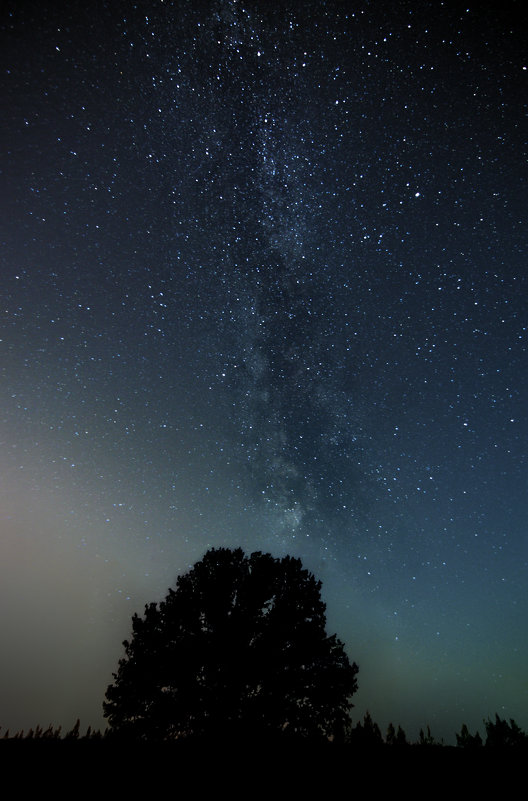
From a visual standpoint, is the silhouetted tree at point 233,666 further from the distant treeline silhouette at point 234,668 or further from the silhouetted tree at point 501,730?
the silhouetted tree at point 501,730

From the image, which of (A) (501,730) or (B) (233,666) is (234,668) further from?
(A) (501,730)

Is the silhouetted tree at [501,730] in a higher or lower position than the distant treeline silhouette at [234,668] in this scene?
lower

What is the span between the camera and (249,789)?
6230mm

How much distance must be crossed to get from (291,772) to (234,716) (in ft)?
24.4

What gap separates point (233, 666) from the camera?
13547 mm

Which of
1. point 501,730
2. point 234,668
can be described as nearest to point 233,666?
point 234,668

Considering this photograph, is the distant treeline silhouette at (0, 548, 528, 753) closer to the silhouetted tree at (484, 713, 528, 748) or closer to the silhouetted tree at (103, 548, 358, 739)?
the silhouetted tree at (103, 548, 358, 739)

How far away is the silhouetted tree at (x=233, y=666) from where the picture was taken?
1302 centimetres

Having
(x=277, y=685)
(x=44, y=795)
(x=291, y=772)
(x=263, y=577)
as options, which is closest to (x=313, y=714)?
(x=277, y=685)

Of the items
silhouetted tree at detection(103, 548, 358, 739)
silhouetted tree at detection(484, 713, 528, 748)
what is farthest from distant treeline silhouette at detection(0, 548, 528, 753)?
silhouetted tree at detection(484, 713, 528, 748)

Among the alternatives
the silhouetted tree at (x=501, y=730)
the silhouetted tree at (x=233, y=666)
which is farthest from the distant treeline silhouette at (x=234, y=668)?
the silhouetted tree at (x=501, y=730)

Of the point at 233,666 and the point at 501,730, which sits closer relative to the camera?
the point at 233,666

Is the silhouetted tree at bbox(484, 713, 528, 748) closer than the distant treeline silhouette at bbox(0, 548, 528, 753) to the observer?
No

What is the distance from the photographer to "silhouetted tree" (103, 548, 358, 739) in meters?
13.0
